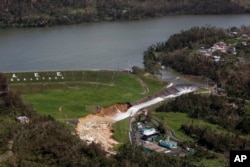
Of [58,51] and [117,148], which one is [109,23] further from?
[117,148]

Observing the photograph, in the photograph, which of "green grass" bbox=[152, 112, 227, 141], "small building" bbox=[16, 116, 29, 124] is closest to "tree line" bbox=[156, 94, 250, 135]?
"green grass" bbox=[152, 112, 227, 141]

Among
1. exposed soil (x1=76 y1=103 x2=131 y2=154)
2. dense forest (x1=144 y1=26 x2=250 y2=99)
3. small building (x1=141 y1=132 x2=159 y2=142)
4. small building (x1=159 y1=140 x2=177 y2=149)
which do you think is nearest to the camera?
small building (x1=159 y1=140 x2=177 y2=149)

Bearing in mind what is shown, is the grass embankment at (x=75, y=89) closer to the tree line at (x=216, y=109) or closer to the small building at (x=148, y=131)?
the tree line at (x=216, y=109)

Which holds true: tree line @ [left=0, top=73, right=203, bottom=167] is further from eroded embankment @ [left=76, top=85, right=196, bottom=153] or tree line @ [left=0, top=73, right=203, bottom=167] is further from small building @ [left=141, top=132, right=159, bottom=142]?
eroded embankment @ [left=76, top=85, right=196, bottom=153]

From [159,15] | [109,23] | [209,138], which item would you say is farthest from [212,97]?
[159,15]

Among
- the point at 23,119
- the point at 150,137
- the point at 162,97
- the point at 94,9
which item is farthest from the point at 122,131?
the point at 94,9

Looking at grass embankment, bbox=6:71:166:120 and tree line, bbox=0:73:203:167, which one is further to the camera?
grass embankment, bbox=6:71:166:120

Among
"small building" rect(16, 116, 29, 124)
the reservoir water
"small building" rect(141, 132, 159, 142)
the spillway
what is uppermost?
"small building" rect(16, 116, 29, 124)
